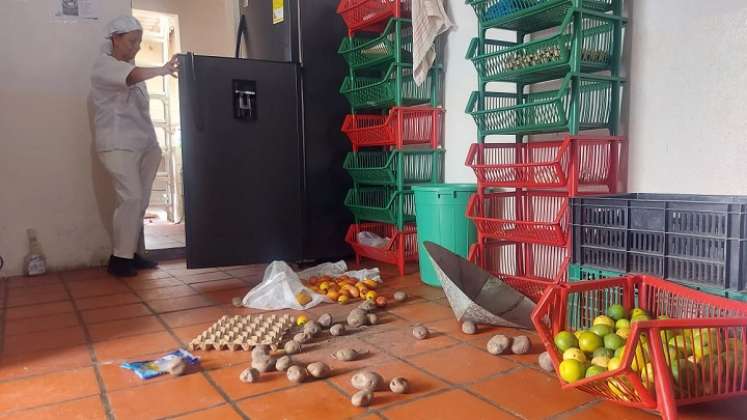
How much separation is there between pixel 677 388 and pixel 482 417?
439 millimetres

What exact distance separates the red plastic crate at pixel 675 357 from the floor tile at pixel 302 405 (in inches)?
21.4

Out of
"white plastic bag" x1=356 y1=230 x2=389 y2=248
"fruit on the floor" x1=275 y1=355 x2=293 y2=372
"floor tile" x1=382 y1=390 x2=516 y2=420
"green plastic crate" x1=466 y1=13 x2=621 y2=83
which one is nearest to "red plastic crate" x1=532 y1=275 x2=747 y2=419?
"floor tile" x1=382 y1=390 x2=516 y2=420

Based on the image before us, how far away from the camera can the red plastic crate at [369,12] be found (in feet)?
9.14

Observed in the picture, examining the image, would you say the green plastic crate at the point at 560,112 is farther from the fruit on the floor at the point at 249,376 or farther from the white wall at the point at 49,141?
the white wall at the point at 49,141

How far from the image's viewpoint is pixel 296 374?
1.46 metres

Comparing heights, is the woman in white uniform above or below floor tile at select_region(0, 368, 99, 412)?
above

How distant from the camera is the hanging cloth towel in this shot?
2.72 meters

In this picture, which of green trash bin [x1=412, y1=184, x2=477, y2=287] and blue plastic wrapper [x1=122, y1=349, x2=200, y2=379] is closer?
blue plastic wrapper [x1=122, y1=349, x2=200, y2=379]

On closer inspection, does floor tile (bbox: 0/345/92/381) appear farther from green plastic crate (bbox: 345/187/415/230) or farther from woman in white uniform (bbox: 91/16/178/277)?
green plastic crate (bbox: 345/187/415/230)

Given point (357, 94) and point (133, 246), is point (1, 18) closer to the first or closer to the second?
point (133, 246)

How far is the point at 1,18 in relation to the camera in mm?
2971

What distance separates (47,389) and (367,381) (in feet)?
2.96

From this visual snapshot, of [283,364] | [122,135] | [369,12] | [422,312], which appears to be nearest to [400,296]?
[422,312]

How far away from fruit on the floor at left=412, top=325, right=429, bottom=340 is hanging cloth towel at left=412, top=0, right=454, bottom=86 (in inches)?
56.3
